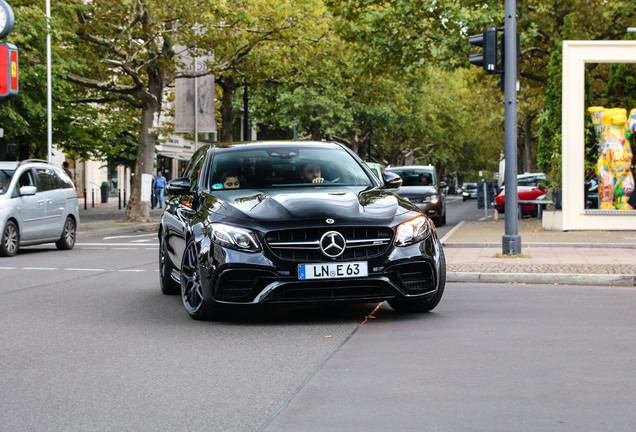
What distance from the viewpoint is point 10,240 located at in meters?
17.6

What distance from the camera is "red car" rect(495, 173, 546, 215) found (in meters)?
32.3

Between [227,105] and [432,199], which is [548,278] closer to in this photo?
[432,199]

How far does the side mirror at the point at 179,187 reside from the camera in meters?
9.41

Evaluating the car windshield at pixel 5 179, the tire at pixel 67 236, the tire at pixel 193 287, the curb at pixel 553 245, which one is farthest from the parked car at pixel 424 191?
the tire at pixel 193 287

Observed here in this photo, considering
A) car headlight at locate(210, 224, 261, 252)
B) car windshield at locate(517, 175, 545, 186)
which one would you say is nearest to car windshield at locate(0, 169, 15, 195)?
car headlight at locate(210, 224, 261, 252)

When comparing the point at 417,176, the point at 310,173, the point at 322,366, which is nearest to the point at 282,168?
the point at 310,173

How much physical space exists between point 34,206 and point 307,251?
38.4 ft

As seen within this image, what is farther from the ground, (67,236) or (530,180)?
(530,180)

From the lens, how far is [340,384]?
587 centimetres

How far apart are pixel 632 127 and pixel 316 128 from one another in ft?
101

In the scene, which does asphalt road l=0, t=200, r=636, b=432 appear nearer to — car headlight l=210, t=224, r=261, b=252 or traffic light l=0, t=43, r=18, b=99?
car headlight l=210, t=224, r=261, b=252

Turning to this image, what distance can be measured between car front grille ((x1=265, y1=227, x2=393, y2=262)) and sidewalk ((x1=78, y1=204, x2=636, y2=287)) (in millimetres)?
4419

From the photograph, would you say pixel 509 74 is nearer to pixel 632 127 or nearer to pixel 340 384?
pixel 632 127

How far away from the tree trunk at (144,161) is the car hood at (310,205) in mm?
22934
